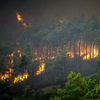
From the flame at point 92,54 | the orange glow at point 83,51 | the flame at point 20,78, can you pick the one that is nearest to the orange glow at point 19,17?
the orange glow at point 83,51

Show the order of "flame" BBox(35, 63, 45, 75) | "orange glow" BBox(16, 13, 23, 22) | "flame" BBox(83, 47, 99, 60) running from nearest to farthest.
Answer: "flame" BBox(35, 63, 45, 75) < "flame" BBox(83, 47, 99, 60) < "orange glow" BBox(16, 13, 23, 22)

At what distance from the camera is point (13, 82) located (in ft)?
180

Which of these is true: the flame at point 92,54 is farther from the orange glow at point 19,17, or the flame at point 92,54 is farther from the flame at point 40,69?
the orange glow at point 19,17

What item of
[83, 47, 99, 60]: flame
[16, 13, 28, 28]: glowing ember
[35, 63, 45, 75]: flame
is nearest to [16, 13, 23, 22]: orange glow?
[16, 13, 28, 28]: glowing ember

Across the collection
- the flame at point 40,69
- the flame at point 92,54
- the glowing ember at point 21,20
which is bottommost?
the flame at point 40,69

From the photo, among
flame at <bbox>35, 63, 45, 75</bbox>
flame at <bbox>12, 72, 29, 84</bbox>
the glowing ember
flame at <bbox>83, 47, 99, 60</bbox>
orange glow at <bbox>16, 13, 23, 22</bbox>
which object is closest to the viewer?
flame at <bbox>12, 72, 29, 84</bbox>

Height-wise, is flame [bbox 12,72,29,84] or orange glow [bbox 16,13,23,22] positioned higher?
orange glow [bbox 16,13,23,22]

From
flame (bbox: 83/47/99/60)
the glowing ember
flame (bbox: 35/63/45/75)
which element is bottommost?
flame (bbox: 35/63/45/75)

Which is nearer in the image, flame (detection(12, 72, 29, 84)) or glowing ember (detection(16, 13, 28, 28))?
flame (detection(12, 72, 29, 84))

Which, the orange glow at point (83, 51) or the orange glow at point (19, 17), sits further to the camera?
the orange glow at point (19, 17)

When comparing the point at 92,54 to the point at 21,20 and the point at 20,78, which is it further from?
the point at 21,20

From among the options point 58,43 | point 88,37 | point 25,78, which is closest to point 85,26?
point 88,37

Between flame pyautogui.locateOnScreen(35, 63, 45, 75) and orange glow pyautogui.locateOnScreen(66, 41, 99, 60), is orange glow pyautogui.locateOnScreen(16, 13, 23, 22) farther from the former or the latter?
flame pyautogui.locateOnScreen(35, 63, 45, 75)

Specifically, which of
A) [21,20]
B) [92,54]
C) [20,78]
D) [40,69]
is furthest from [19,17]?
[20,78]
